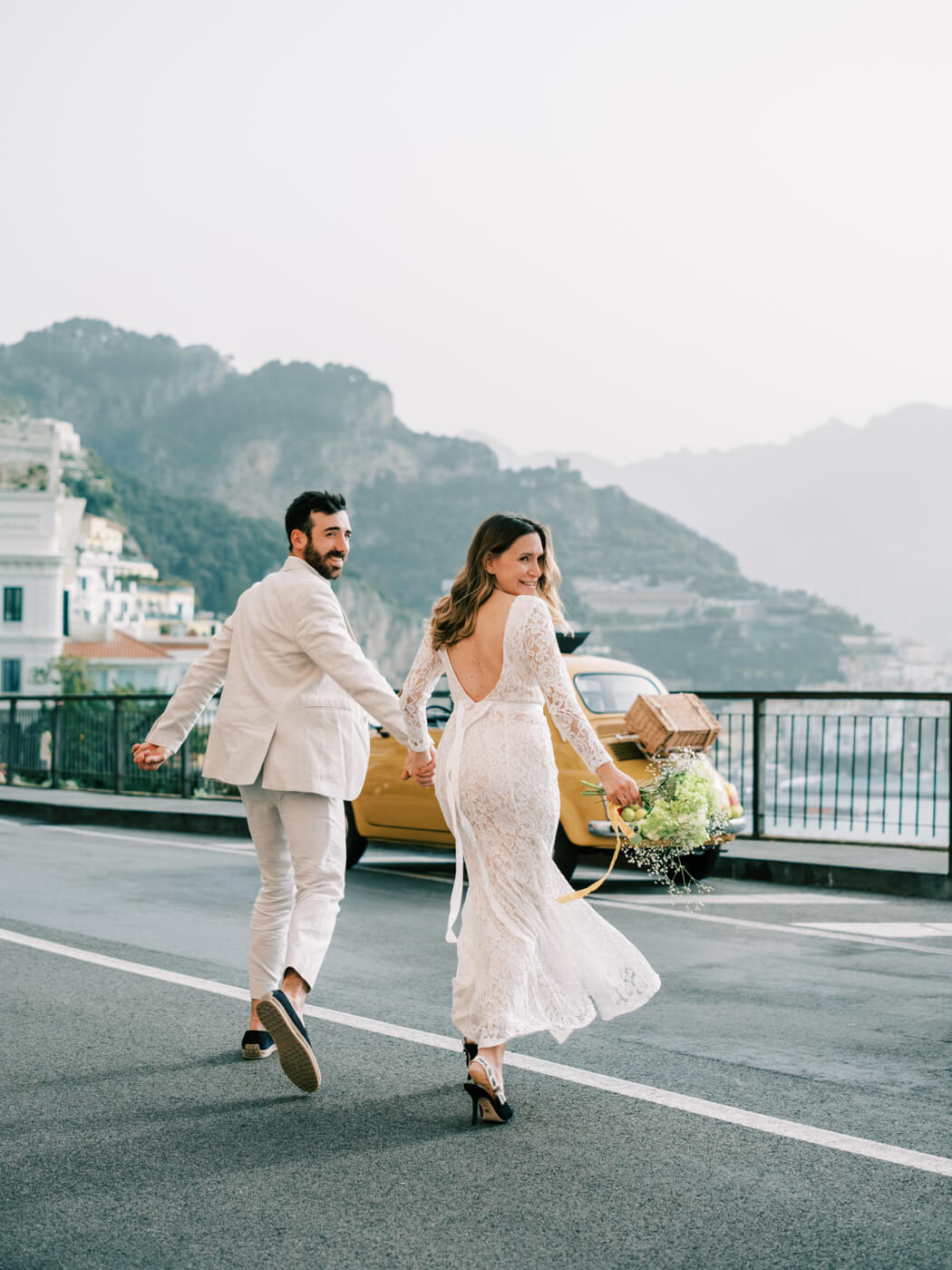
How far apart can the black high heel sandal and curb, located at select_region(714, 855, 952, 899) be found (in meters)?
6.53

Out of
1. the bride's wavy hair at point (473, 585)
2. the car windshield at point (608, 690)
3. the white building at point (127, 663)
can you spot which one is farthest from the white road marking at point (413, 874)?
the white building at point (127, 663)

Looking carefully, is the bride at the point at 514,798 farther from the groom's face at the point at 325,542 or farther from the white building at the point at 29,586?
the white building at the point at 29,586

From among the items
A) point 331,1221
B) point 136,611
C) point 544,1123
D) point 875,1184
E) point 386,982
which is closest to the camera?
point 331,1221

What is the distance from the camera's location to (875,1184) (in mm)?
3883

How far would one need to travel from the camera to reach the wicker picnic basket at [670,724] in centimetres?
966

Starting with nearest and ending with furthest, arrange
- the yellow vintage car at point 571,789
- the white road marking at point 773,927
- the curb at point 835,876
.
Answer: the white road marking at point 773,927, the yellow vintage car at point 571,789, the curb at point 835,876

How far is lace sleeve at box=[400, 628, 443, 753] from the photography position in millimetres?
4988

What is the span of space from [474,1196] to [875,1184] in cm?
104

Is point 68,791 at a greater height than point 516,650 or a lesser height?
lesser

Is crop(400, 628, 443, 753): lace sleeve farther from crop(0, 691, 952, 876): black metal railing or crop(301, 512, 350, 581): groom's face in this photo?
crop(0, 691, 952, 876): black metal railing

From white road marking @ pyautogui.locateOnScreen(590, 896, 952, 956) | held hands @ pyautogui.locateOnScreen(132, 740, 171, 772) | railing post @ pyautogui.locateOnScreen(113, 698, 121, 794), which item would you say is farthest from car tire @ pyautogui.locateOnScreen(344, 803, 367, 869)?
railing post @ pyautogui.locateOnScreen(113, 698, 121, 794)

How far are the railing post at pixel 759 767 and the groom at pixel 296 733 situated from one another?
7.41m

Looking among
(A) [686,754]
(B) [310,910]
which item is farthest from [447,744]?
(A) [686,754]

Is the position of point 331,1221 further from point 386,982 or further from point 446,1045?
point 386,982
